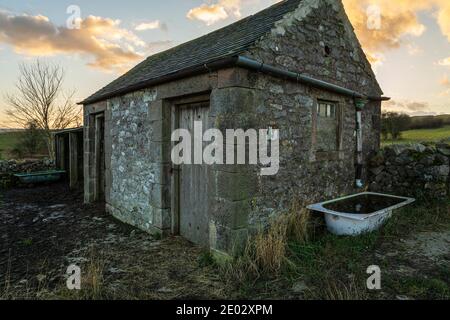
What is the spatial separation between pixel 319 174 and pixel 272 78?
7.26 ft

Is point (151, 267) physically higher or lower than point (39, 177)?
lower

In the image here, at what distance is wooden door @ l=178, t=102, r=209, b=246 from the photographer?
4.92 meters

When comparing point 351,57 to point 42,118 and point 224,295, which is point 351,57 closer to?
point 224,295

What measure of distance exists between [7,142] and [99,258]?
25223 mm

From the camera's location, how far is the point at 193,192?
520cm

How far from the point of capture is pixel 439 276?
359 cm

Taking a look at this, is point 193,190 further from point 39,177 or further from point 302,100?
point 39,177
